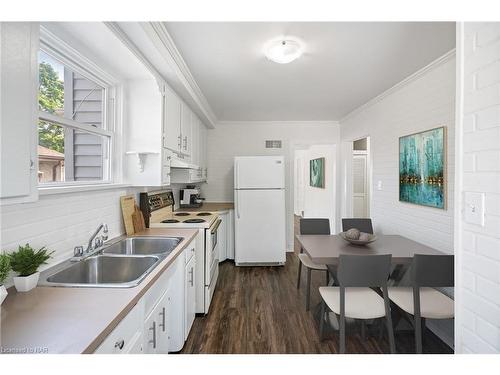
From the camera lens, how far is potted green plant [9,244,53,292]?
113cm

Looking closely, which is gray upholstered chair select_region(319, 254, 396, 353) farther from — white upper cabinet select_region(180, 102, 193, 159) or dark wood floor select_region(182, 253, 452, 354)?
white upper cabinet select_region(180, 102, 193, 159)

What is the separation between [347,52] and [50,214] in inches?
93.0

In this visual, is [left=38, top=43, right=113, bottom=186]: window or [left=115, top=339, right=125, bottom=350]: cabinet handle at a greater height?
[left=38, top=43, right=113, bottom=186]: window

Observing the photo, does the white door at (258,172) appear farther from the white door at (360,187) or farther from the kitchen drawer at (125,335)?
the kitchen drawer at (125,335)

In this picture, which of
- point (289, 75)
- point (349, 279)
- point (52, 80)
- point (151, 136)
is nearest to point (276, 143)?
A: point (289, 75)

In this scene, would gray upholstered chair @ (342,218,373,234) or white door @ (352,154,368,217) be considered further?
white door @ (352,154,368,217)

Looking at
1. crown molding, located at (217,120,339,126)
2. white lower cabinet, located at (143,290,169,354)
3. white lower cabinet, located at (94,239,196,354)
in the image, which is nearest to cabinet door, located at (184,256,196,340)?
white lower cabinet, located at (94,239,196,354)

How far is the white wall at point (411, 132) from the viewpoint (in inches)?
86.3

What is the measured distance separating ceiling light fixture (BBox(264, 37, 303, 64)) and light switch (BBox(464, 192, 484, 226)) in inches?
61.0

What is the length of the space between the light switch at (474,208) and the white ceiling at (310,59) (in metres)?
1.36

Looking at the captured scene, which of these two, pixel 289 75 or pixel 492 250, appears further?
pixel 289 75

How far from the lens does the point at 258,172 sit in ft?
13.1

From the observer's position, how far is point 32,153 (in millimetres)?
902
